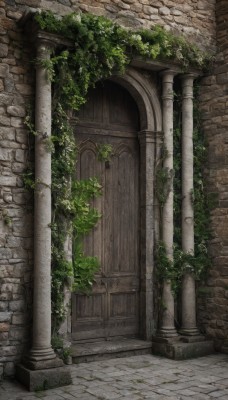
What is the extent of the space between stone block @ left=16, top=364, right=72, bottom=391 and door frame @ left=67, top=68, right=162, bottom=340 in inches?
66.6

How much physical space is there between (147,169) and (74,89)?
5.11 ft

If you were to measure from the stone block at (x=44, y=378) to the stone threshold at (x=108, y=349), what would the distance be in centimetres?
69

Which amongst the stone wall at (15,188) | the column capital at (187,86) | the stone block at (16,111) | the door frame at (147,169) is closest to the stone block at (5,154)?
the stone wall at (15,188)

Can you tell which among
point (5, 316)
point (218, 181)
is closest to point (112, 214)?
point (218, 181)

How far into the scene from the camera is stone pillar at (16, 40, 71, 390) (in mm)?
4969

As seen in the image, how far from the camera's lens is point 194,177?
6.75 meters

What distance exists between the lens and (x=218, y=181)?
662cm

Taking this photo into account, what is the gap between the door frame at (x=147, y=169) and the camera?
640 centimetres

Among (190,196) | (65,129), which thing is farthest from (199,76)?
(65,129)

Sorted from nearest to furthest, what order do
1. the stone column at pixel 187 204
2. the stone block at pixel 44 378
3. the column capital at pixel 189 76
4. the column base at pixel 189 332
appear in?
the stone block at pixel 44 378 → the column base at pixel 189 332 → the stone column at pixel 187 204 → the column capital at pixel 189 76

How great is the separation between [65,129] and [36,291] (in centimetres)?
187

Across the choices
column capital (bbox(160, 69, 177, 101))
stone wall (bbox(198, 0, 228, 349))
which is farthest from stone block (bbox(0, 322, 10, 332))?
column capital (bbox(160, 69, 177, 101))

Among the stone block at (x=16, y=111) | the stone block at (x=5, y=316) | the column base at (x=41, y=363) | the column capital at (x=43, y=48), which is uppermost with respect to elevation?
the column capital at (x=43, y=48)

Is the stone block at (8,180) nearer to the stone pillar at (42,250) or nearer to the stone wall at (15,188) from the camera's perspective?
the stone wall at (15,188)
